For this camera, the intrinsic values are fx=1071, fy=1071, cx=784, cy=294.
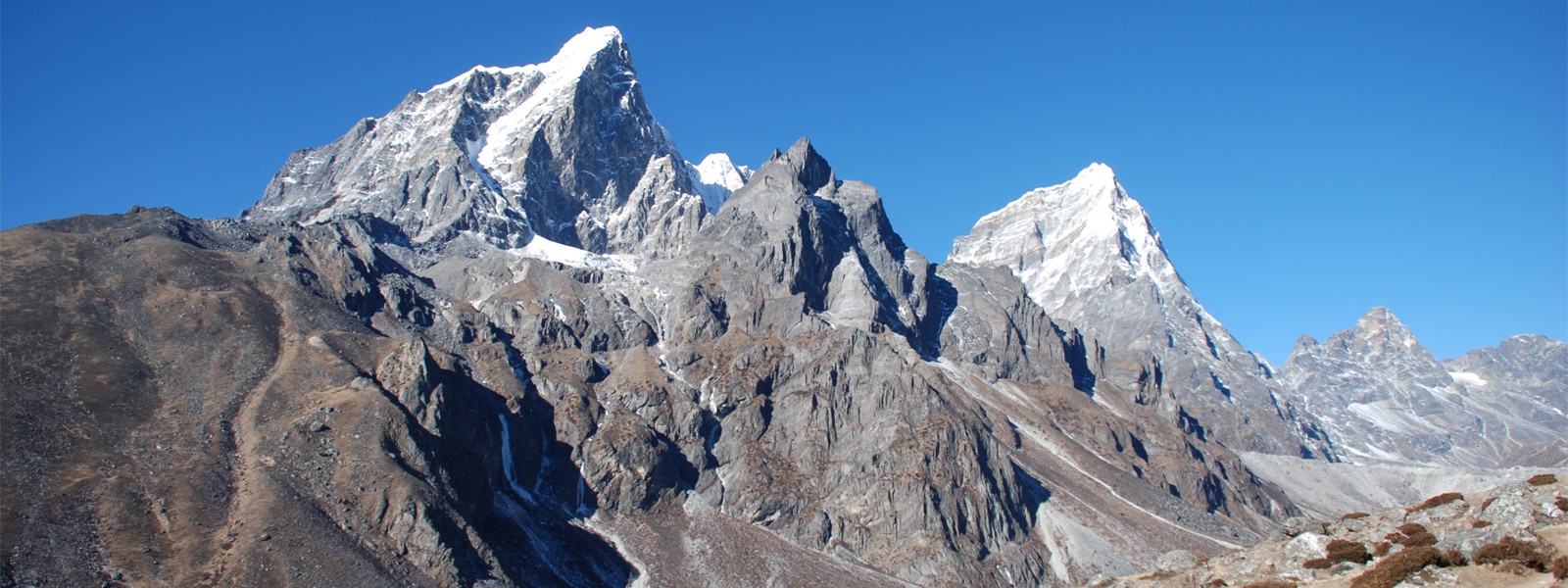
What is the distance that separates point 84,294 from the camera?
185500 mm

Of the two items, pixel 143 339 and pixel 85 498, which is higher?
pixel 143 339

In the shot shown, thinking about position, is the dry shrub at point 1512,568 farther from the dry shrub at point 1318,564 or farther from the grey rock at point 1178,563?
the grey rock at point 1178,563

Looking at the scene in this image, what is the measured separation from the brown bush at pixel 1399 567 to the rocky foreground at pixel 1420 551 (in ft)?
0.13

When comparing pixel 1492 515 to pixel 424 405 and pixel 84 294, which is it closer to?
pixel 424 405

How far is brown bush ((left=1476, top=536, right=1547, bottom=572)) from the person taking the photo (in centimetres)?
4143

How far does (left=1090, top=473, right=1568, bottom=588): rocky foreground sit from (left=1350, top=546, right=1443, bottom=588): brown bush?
0.13ft

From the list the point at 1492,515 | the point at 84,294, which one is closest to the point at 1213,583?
the point at 1492,515

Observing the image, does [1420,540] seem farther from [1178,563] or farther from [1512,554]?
[1178,563]

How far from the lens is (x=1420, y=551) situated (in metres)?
45.1

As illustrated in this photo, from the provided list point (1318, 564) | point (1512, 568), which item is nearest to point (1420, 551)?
point (1512, 568)

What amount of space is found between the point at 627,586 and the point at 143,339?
3589 inches

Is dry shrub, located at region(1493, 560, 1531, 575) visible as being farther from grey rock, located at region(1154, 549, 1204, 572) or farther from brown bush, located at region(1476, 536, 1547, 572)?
grey rock, located at region(1154, 549, 1204, 572)

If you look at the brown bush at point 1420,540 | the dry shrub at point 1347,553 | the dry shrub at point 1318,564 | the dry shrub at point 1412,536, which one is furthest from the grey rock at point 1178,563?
the brown bush at point 1420,540

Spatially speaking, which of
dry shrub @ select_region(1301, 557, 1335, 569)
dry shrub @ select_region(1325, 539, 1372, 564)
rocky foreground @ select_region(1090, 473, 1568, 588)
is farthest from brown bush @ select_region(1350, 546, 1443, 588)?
dry shrub @ select_region(1301, 557, 1335, 569)
